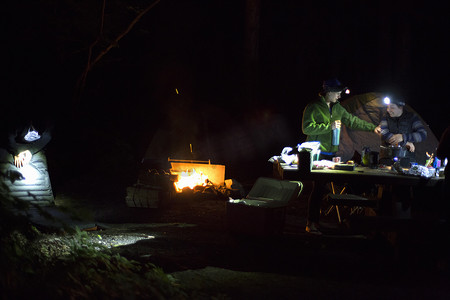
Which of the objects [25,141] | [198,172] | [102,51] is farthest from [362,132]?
[102,51]

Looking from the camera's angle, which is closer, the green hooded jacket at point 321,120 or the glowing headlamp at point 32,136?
the green hooded jacket at point 321,120

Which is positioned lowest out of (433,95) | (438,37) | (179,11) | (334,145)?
(334,145)

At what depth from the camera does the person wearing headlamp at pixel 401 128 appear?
7.16 m

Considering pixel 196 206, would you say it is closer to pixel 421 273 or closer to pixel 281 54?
pixel 421 273

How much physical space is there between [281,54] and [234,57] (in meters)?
1.95

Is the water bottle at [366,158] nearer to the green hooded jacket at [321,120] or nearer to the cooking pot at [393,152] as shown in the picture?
the cooking pot at [393,152]

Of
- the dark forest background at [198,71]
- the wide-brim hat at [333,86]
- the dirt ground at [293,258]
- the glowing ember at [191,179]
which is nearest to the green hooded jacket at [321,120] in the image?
the wide-brim hat at [333,86]

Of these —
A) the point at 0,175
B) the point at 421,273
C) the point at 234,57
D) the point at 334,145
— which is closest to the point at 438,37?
the point at 234,57

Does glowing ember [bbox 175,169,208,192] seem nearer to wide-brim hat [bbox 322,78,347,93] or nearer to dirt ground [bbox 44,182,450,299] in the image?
dirt ground [bbox 44,182,450,299]

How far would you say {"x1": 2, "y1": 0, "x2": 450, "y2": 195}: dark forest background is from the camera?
11.5m

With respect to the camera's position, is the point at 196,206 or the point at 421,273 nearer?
the point at 421,273

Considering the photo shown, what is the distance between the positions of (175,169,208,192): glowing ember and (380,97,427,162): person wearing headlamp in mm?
4572

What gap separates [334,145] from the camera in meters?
7.27

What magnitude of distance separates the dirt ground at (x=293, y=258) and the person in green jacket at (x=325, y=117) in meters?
1.45
